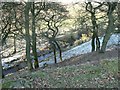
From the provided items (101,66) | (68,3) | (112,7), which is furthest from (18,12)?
(101,66)

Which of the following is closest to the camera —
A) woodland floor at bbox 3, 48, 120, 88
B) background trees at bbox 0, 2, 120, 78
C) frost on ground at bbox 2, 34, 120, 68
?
woodland floor at bbox 3, 48, 120, 88

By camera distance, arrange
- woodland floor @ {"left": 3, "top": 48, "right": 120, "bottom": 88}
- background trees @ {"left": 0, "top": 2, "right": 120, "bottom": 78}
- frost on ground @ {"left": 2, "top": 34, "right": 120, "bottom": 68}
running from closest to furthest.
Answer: woodland floor @ {"left": 3, "top": 48, "right": 120, "bottom": 88} < background trees @ {"left": 0, "top": 2, "right": 120, "bottom": 78} < frost on ground @ {"left": 2, "top": 34, "right": 120, "bottom": 68}

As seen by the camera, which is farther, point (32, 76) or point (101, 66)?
point (101, 66)

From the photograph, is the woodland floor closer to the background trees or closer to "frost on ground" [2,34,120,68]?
the background trees

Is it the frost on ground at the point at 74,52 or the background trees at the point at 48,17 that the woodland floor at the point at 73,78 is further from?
the frost on ground at the point at 74,52

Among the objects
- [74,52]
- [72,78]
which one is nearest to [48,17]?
[74,52]

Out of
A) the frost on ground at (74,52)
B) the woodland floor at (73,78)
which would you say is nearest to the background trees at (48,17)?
the frost on ground at (74,52)

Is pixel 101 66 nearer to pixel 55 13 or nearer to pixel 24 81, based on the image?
pixel 24 81

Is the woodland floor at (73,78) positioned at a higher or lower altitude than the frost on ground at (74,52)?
higher

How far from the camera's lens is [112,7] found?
65.0 feet

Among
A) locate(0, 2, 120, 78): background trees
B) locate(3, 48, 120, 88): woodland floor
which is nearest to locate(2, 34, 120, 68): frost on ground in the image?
locate(0, 2, 120, 78): background trees

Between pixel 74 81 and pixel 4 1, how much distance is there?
10.2 metres

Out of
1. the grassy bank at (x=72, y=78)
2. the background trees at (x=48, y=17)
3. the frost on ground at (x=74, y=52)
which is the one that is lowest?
the frost on ground at (x=74, y=52)

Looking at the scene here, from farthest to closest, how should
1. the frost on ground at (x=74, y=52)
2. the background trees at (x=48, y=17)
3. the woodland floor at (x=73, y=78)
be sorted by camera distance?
the frost on ground at (x=74, y=52)
the background trees at (x=48, y=17)
the woodland floor at (x=73, y=78)
